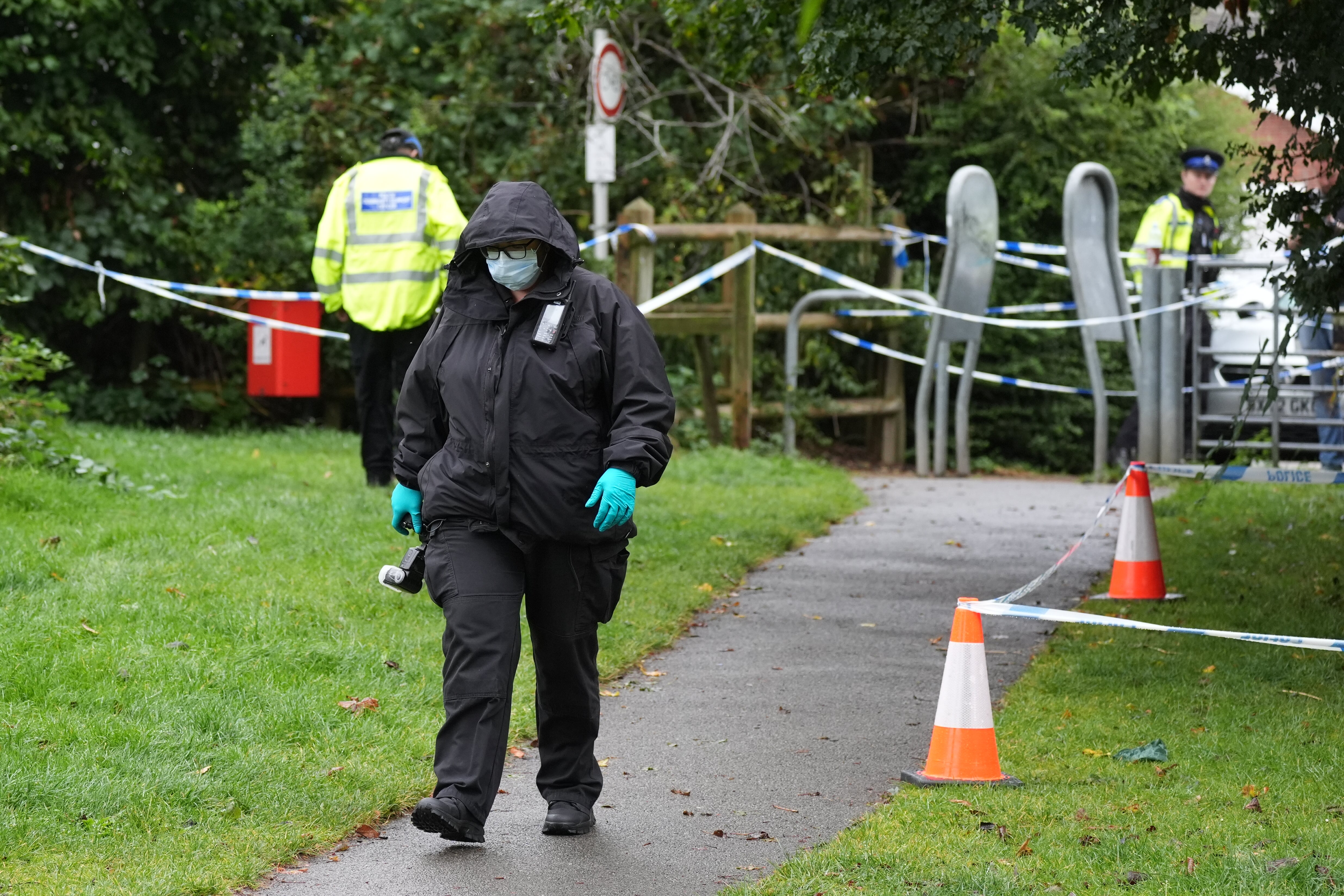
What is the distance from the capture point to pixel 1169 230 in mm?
13000

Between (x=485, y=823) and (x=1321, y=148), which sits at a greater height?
(x=1321, y=148)

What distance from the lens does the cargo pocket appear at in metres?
4.57

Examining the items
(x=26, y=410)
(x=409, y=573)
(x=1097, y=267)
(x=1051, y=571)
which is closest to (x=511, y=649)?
(x=409, y=573)

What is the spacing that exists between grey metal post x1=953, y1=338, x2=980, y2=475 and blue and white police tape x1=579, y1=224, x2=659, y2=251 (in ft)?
9.22

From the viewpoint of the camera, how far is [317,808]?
462 cm

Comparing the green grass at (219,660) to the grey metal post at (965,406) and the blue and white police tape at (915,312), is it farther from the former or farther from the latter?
the blue and white police tape at (915,312)

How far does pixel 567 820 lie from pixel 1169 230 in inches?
383

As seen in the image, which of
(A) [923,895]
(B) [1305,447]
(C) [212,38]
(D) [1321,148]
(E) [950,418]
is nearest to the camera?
(A) [923,895]

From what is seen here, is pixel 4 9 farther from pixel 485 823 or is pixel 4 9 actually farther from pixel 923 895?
pixel 923 895

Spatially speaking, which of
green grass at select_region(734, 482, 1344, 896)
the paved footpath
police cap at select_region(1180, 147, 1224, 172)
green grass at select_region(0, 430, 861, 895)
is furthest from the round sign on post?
green grass at select_region(734, 482, 1344, 896)

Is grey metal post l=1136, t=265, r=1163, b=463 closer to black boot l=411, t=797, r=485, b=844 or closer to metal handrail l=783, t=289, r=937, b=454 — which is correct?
metal handrail l=783, t=289, r=937, b=454

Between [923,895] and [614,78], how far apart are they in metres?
Answer: 9.59

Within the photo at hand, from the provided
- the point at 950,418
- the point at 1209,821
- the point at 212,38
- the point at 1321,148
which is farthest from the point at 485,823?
the point at 950,418

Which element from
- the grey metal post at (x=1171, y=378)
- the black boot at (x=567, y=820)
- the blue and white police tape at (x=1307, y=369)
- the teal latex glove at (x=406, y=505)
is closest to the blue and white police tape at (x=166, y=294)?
the grey metal post at (x=1171, y=378)
